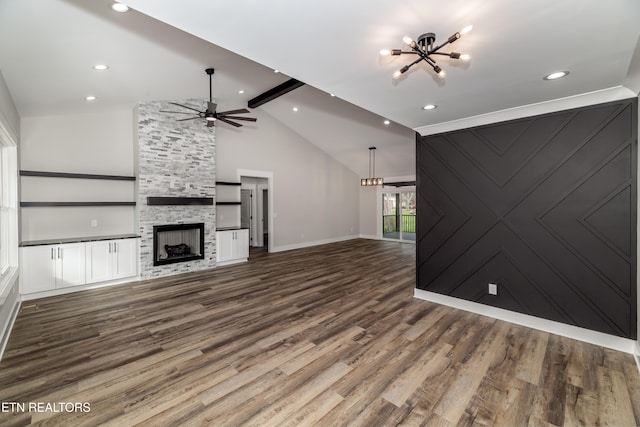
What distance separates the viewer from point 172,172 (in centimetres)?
595

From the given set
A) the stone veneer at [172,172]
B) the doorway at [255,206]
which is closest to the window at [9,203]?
the stone veneer at [172,172]

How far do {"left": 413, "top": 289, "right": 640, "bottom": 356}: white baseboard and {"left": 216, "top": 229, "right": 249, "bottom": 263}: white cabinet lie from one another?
4519 mm

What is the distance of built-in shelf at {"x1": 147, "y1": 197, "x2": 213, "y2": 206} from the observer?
559cm

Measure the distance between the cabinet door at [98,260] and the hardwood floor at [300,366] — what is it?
710 millimetres

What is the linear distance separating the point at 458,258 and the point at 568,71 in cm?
246

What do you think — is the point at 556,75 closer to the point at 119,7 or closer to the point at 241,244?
the point at 119,7

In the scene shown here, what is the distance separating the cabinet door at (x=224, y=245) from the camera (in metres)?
6.70

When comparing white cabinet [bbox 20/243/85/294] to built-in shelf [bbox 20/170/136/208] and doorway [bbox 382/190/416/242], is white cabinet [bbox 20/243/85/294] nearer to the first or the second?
built-in shelf [bbox 20/170/136/208]

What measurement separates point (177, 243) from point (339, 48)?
5.67m

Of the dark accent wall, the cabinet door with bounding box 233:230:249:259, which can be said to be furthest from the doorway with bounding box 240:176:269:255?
the dark accent wall

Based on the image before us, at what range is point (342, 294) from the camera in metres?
4.57

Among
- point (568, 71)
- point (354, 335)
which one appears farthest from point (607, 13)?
point (354, 335)

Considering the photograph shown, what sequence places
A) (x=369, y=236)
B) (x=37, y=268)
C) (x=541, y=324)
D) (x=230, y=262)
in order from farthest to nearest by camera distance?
1. (x=369, y=236)
2. (x=230, y=262)
3. (x=37, y=268)
4. (x=541, y=324)

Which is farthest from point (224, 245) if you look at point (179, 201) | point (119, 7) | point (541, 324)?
point (541, 324)
